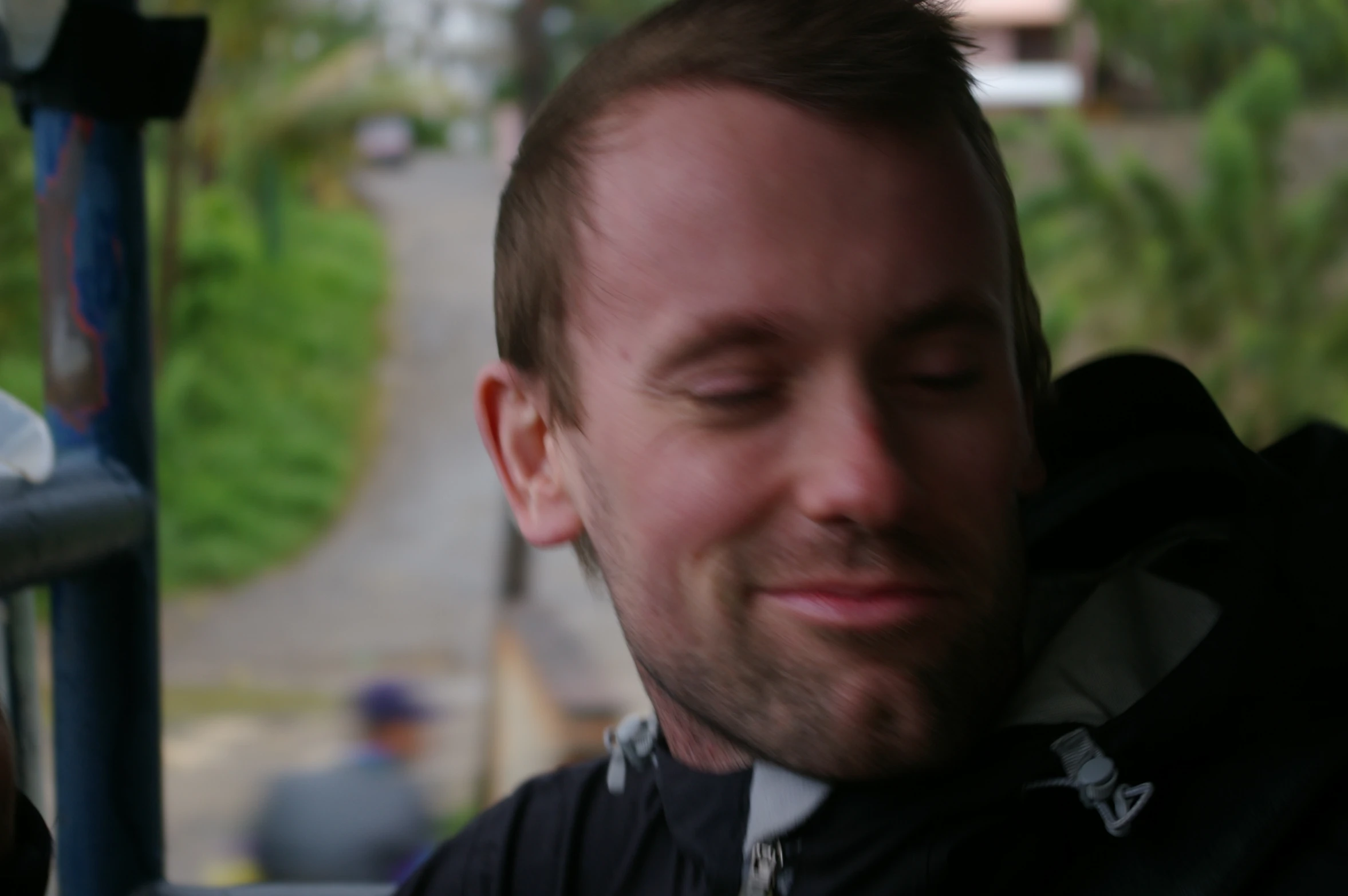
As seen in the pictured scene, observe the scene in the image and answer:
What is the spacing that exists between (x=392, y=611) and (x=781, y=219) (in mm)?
9086

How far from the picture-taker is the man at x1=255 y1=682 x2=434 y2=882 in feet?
9.68

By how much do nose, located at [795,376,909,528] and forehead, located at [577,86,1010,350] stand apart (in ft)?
0.16

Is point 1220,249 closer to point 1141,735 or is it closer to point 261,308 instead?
point 1141,735

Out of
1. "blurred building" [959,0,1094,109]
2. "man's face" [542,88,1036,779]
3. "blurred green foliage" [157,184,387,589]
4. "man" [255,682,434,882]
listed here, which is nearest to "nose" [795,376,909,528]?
"man's face" [542,88,1036,779]

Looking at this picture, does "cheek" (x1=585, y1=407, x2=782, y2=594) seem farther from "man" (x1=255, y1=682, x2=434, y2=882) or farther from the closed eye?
"man" (x1=255, y1=682, x2=434, y2=882)

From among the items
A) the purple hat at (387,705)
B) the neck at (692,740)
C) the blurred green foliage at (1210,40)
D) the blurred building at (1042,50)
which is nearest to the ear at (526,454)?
the neck at (692,740)

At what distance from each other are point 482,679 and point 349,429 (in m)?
4.32

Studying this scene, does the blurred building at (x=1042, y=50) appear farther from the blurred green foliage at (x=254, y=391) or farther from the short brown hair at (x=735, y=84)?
the blurred green foliage at (x=254, y=391)

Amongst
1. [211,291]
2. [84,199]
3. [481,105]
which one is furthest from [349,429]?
[84,199]

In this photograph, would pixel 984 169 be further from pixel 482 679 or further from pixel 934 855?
pixel 482 679

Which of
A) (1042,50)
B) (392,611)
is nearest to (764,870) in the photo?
(392,611)

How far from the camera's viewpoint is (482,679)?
27.8 ft

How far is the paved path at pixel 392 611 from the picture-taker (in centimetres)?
635

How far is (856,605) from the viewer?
75 cm
